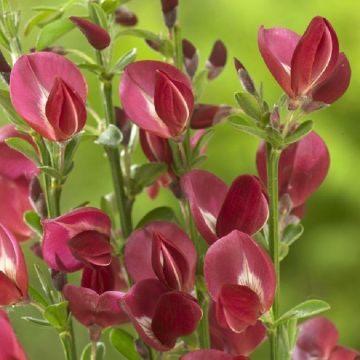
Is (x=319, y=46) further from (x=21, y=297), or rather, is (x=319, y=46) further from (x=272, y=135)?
(x=21, y=297)

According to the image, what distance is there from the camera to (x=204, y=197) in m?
0.56

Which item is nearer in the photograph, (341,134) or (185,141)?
(185,141)

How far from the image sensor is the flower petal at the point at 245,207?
50 cm

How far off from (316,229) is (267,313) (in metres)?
0.76

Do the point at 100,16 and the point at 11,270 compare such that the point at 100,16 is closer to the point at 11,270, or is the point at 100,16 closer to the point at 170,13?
the point at 170,13

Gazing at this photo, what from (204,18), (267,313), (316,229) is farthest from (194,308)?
(204,18)

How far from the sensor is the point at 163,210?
616 millimetres

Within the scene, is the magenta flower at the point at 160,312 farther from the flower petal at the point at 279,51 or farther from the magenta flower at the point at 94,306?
the flower petal at the point at 279,51

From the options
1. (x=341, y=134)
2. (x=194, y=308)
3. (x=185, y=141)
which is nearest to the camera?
(x=194, y=308)

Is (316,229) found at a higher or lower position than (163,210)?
lower

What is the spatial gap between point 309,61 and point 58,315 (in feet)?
0.76

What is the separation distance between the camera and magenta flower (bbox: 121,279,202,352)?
0.49 meters

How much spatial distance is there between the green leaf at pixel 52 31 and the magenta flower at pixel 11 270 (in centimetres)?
14

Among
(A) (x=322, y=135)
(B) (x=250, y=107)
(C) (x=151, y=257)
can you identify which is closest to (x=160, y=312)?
(C) (x=151, y=257)
